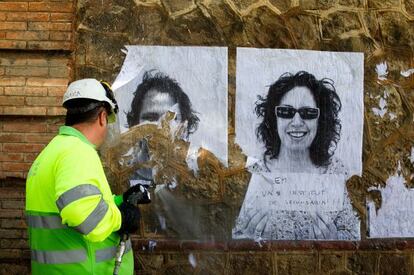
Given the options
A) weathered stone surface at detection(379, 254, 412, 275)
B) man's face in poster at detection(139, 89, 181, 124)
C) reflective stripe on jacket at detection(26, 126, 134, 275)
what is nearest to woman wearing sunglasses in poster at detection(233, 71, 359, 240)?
weathered stone surface at detection(379, 254, 412, 275)

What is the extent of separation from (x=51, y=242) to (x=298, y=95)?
2741mm

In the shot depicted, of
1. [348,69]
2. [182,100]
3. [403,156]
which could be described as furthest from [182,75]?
[403,156]

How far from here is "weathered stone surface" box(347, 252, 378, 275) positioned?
524 centimetres

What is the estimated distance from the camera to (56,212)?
127 inches

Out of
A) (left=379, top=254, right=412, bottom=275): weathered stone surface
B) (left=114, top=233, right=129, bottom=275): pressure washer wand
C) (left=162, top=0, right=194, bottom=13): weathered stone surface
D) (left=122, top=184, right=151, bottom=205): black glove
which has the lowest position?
(left=379, top=254, right=412, bottom=275): weathered stone surface

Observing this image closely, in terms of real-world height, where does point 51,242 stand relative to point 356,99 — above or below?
below

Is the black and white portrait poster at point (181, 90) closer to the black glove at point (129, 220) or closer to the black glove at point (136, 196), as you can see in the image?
the black glove at point (136, 196)

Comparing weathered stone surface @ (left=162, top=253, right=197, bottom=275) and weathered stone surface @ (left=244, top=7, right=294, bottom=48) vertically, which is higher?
weathered stone surface @ (left=244, top=7, right=294, bottom=48)

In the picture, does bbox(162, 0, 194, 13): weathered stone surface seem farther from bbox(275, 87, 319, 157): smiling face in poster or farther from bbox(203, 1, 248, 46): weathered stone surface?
bbox(275, 87, 319, 157): smiling face in poster

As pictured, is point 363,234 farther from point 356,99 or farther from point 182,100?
point 182,100

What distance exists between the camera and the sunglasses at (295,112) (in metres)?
5.30

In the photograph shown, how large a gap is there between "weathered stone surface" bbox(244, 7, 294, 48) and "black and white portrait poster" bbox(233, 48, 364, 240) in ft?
0.25

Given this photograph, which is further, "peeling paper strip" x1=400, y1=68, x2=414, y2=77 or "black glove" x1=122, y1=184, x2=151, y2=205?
"peeling paper strip" x1=400, y1=68, x2=414, y2=77

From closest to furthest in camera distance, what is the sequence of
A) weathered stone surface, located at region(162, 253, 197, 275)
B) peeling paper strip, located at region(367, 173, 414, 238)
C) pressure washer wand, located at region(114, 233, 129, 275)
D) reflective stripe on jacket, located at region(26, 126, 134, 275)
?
reflective stripe on jacket, located at region(26, 126, 134, 275)
pressure washer wand, located at region(114, 233, 129, 275)
weathered stone surface, located at region(162, 253, 197, 275)
peeling paper strip, located at region(367, 173, 414, 238)
